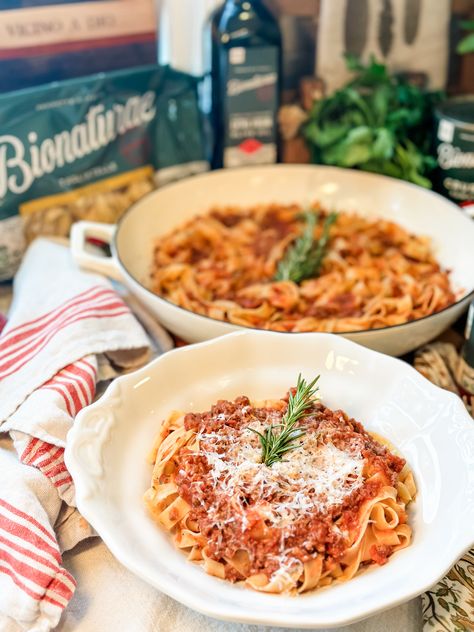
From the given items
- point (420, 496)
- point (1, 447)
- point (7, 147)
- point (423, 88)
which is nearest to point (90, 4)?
point (7, 147)

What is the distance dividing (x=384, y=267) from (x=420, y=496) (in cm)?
69

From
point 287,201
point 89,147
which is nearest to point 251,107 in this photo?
point 287,201

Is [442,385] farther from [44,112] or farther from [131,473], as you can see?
[44,112]

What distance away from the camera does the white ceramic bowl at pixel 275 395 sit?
0.87 meters

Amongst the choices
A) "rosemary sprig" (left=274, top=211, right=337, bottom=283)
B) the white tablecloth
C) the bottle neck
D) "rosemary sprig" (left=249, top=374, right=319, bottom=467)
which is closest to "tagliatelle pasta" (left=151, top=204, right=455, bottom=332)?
"rosemary sprig" (left=274, top=211, right=337, bottom=283)

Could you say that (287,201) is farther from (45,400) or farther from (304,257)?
(45,400)

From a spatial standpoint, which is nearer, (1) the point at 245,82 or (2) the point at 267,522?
(2) the point at 267,522

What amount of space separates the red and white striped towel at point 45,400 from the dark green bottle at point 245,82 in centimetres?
56

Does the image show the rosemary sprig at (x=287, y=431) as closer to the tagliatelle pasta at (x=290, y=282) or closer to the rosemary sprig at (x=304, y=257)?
the tagliatelle pasta at (x=290, y=282)

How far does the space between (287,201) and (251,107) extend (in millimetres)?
248

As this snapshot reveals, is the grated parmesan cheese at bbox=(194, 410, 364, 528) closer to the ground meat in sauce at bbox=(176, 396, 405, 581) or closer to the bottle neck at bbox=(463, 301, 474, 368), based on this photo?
the ground meat in sauce at bbox=(176, 396, 405, 581)

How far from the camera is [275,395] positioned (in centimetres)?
121

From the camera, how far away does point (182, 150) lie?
1908mm

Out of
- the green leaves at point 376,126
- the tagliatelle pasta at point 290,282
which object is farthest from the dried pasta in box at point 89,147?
the green leaves at point 376,126
